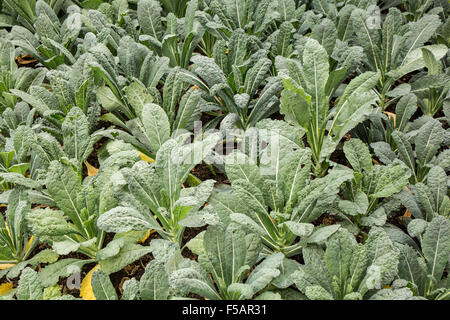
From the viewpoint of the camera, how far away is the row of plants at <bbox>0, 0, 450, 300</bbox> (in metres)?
1.22

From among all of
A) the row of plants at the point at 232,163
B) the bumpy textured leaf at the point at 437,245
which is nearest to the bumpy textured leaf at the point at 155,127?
the row of plants at the point at 232,163

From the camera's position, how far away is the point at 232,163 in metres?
1.33

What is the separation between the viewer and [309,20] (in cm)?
189

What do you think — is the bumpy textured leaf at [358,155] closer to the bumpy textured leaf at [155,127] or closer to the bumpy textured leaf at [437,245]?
the bumpy textured leaf at [437,245]

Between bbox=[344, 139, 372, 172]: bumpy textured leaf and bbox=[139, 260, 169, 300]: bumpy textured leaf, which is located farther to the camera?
bbox=[344, 139, 372, 172]: bumpy textured leaf

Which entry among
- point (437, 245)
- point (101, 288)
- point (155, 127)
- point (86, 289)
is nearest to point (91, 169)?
point (155, 127)

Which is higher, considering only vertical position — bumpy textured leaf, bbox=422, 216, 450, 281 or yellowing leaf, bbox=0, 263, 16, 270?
bumpy textured leaf, bbox=422, 216, 450, 281

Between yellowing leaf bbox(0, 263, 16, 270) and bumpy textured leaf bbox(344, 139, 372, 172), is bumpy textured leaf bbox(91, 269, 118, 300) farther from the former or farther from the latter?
bumpy textured leaf bbox(344, 139, 372, 172)

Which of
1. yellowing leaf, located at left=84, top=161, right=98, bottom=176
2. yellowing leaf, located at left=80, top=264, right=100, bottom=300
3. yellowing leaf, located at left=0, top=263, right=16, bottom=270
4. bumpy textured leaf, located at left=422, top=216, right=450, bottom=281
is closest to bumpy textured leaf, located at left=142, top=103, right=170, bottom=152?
yellowing leaf, located at left=84, top=161, right=98, bottom=176

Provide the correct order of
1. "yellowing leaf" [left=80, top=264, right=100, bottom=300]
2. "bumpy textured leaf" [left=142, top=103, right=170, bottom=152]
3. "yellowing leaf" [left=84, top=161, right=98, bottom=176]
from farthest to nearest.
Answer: "yellowing leaf" [left=84, top=161, right=98, bottom=176] < "bumpy textured leaf" [left=142, top=103, right=170, bottom=152] < "yellowing leaf" [left=80, top=264, right=100, bottom=300]

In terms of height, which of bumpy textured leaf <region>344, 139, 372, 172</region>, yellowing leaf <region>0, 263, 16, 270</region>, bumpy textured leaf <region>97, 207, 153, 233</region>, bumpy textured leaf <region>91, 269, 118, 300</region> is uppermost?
bumpy textured leaf <region>344, 139, 372, 172</region>

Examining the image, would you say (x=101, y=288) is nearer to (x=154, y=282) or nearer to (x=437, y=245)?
(x=154, y=282)

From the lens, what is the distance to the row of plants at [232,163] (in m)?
1.22

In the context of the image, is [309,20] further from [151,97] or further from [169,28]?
[151,97]
